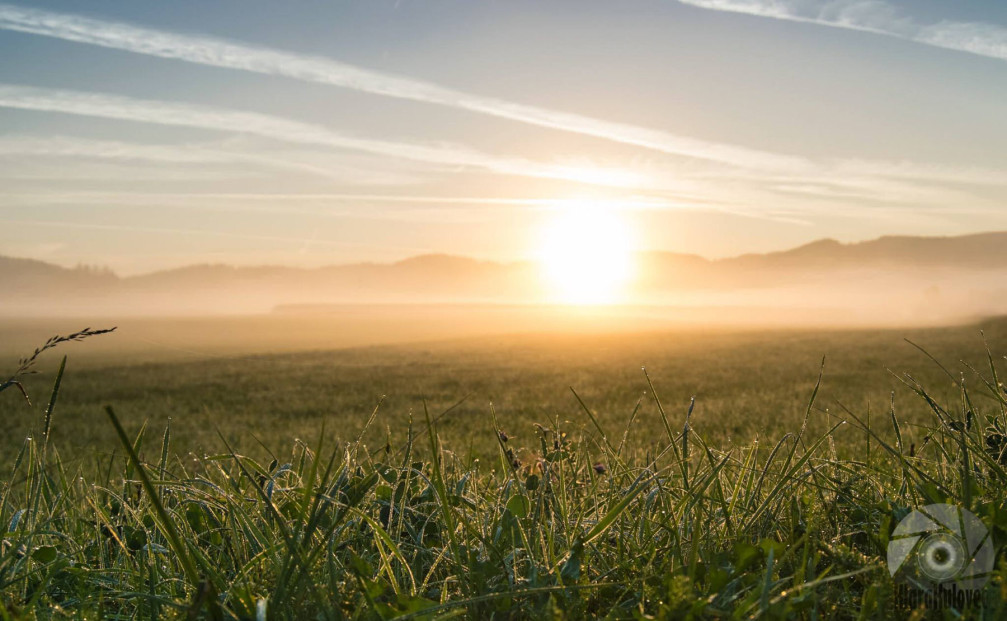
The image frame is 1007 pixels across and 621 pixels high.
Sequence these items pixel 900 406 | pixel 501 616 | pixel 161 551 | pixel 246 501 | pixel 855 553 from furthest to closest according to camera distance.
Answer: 1. pixel 900 406
2. pixel 246 501
3. pixel 161 551
4. pixel 855 553
5. pixel 501 616

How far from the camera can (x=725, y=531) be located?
2.10 metres

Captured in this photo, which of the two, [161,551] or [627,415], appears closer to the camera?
[161,551]

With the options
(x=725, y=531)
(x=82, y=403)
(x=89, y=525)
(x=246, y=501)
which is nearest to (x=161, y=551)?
(x=246, y=501)

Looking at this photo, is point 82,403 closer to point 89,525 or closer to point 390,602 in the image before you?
point 89,525

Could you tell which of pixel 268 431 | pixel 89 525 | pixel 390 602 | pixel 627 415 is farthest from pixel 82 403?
pixel 390 602

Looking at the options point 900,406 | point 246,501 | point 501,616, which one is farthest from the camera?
point 900,406

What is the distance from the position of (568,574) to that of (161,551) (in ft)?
4.42

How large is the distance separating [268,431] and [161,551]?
1045cm

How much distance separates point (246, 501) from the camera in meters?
2.46

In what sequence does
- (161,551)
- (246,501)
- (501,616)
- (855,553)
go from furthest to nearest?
(246,501) → (161,551) → (855,553) → (501,616)

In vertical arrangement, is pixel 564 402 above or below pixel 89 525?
below

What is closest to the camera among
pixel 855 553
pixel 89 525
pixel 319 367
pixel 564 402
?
pixel 855 553

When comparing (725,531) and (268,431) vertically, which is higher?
(725,531)

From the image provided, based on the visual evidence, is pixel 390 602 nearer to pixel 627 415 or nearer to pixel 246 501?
pixel 246 501
